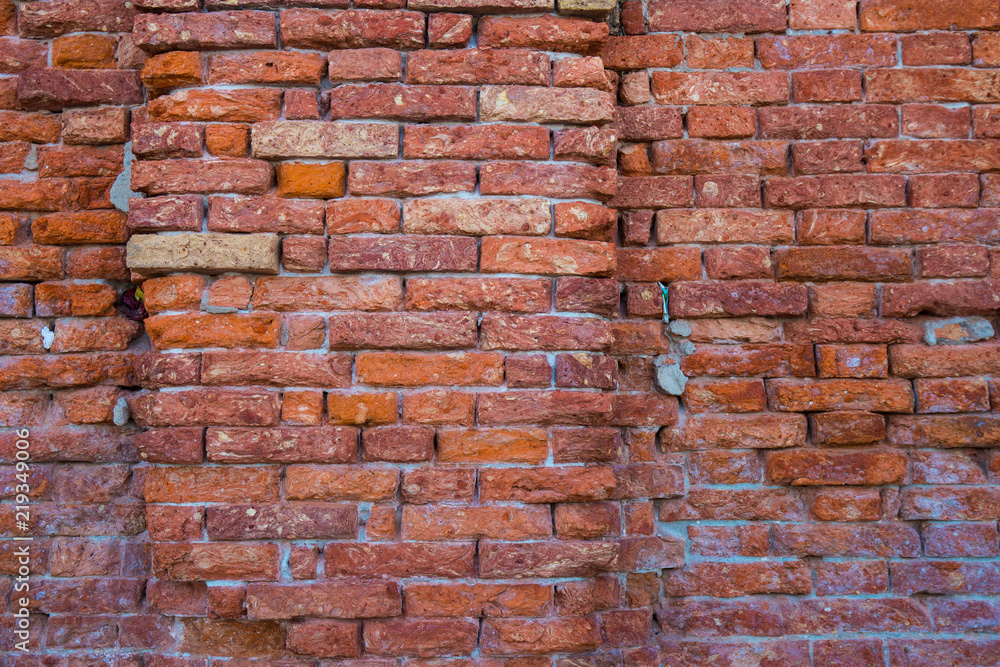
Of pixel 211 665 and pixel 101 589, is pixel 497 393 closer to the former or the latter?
pixel 211 665

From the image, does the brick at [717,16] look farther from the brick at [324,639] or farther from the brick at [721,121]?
the brick at [324,639]

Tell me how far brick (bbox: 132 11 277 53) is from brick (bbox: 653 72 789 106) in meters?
1.06

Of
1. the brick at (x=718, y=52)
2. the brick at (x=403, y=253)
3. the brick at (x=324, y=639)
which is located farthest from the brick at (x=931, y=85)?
the brick at (x=324, y=639)

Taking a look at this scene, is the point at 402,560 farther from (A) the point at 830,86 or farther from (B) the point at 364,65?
(A) the point at 830,86

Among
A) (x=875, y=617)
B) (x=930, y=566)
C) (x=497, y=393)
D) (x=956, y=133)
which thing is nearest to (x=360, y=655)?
(x=497, y=393)

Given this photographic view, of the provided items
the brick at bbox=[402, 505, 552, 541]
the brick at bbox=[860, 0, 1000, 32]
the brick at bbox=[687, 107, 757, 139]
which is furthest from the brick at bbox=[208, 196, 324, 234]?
the brick at bbox=[860, 0, 1000, 32]

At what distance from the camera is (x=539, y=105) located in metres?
1.55

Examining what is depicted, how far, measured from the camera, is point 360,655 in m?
1.50

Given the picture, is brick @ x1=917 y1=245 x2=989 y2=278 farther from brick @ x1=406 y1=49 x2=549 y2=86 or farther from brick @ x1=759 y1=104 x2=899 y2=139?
brick @ x1=406 y1=49 x2=549 y2=86

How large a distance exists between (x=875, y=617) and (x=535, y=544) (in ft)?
3.34

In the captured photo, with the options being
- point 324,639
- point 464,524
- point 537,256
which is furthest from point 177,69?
point 324,639

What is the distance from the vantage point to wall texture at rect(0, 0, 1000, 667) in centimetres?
149

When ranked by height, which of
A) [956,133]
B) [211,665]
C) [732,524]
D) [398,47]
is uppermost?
[398,47]

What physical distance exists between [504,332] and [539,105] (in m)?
0.56
